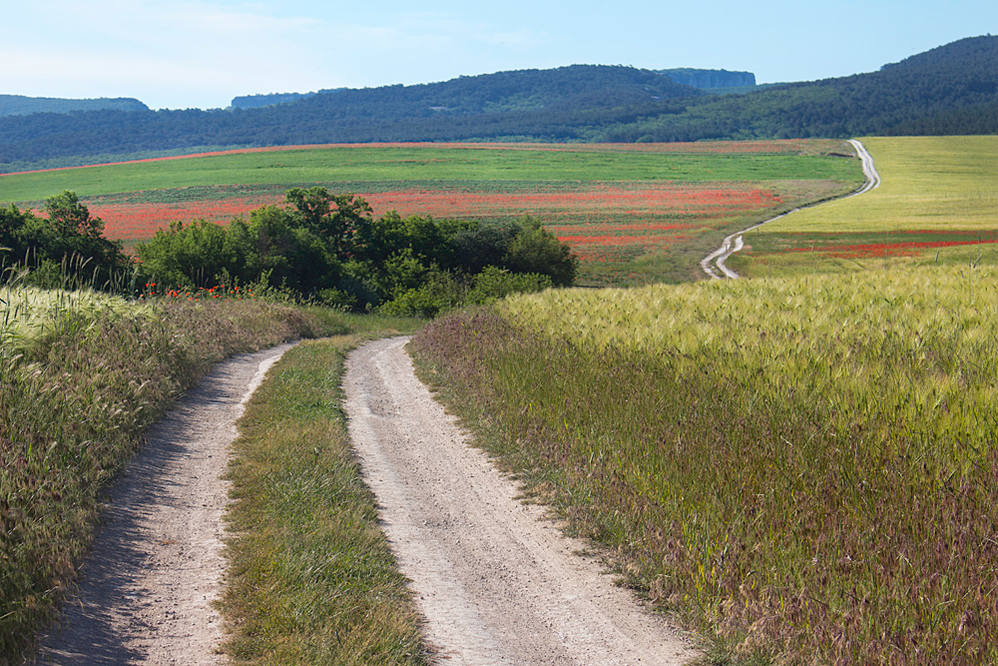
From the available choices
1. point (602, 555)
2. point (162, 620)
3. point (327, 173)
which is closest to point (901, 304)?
point (602, 555)

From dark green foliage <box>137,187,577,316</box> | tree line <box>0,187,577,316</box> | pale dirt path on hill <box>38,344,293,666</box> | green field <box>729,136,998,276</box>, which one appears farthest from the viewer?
green field <box>729,136,998,276</box>

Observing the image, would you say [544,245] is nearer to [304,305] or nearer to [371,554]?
[304,305]

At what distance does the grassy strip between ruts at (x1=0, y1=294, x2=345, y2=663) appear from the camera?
6.03m

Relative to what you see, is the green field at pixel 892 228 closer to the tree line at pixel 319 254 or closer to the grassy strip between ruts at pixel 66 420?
the tree line at pixel 319 254

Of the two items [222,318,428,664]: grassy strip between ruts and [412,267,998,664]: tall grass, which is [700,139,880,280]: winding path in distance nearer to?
[412,267,998,664]: tall grass

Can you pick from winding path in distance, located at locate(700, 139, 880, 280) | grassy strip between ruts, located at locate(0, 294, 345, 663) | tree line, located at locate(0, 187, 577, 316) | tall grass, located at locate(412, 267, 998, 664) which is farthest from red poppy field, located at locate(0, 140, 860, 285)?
tall grass, located at locate(412, 267, 998, 664)

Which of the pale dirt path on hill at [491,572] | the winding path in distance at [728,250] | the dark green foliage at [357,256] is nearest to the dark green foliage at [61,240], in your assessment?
the dark green foliage at [357,256]

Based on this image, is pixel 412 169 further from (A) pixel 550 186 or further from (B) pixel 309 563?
(B) pixel 309 563

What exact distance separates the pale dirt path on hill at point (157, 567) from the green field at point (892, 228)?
81.2ft

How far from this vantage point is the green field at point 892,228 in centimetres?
5206

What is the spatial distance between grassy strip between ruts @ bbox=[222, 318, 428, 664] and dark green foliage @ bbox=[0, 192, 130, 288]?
24.4 meters

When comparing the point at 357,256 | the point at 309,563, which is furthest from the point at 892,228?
the point at 309,563

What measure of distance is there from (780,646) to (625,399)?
4929 millimetres

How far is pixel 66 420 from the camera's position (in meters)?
9.14
